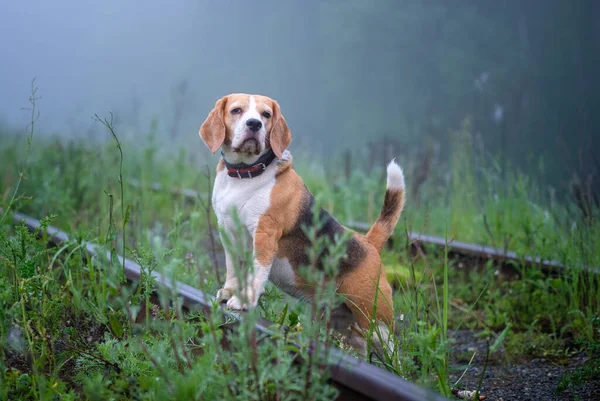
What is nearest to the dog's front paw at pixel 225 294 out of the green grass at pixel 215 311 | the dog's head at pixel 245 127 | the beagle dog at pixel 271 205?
the beagle dog at pixel 271 205

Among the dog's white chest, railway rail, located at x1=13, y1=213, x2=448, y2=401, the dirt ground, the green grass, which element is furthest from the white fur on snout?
the dirt ground

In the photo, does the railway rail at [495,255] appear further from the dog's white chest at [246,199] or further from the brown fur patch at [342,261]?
the dog's white chest at [246,199]

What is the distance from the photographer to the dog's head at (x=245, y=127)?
8.48ft

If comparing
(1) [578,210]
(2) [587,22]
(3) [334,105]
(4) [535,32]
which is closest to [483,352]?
(1) [578,210]

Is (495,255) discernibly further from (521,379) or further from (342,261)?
(342,261)

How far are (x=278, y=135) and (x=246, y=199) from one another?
1.16ft

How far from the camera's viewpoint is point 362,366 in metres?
1.75

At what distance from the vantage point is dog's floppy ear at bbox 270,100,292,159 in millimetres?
2652

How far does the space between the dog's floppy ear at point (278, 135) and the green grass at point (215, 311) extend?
12.9 inches

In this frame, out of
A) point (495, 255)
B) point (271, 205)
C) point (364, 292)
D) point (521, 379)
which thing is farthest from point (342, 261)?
point (495, 255)

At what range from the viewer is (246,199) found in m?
2.57

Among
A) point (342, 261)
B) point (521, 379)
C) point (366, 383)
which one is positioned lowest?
point (521, 379)

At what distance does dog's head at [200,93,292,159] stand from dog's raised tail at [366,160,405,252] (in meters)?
0.59

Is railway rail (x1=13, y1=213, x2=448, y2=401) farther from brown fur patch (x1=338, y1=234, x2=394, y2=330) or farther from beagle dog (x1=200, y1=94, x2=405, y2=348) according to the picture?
brown fur patch (x1=338, y1=234, x2=394, y2=330)
